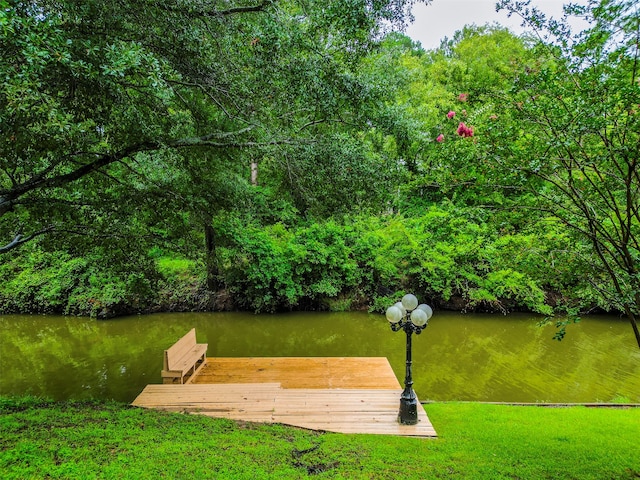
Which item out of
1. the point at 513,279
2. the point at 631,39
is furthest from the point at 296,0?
the point at 513,279

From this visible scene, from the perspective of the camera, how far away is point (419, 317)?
191 inches

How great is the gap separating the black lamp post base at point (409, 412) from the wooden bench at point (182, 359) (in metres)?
3.56

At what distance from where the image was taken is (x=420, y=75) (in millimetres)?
17938

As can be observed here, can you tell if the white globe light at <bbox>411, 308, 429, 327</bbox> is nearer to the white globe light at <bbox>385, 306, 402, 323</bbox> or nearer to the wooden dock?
the white globe light at <bbox>385, 306, 402, 323</bbox>

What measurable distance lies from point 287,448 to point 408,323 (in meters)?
2.19

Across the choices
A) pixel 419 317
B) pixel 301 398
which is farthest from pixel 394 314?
pixel 301 398

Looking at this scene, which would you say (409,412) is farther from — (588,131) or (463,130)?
(463,130)

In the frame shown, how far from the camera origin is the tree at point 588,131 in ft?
9.91

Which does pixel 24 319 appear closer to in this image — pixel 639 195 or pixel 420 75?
pixel 639 195

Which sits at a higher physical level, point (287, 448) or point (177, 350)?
point (177, 350)

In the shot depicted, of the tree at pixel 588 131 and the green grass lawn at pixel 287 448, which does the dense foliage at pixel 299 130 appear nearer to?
the tree at pixel 588 131

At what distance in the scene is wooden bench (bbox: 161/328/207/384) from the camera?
600 centimetres

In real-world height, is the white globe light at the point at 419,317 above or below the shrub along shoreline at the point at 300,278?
above

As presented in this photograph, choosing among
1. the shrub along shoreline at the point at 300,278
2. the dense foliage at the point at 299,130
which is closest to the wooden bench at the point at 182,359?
the dense foliage at the point at 299,130
